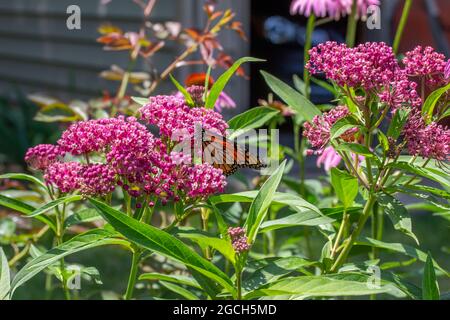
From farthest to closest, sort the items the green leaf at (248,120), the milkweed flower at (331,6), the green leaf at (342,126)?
the milkweed flower at (331,6) < the green leaf at (248,120) < the green leaf at (342,126)

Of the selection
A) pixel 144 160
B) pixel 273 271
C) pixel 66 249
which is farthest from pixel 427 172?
pixel 66 249

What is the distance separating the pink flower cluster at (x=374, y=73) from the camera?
1.26 meters

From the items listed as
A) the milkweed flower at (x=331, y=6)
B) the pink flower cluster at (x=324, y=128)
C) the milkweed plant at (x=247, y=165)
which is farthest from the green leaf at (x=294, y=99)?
the milkweed flower at (x=331, y=6)

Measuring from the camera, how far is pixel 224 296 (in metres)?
1.40

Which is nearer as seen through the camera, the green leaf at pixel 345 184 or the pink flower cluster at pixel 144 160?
the pink flower cluster at pixel 144 160

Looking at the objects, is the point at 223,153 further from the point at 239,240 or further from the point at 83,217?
the point at 83,217

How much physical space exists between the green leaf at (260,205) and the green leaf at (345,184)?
176 millimetres

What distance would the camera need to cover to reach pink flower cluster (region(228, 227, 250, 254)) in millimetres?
1228

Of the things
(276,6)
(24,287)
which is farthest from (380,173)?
(276,6)

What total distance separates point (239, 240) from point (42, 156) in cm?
42

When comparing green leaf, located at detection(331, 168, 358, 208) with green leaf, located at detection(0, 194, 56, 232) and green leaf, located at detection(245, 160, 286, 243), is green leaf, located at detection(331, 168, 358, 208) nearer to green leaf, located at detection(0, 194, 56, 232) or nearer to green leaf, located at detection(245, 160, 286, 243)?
green leaf, located at detection(245, 160, 286, 243)

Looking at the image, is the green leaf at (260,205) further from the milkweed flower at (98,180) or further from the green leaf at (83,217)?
the green leaf at (83,217)
